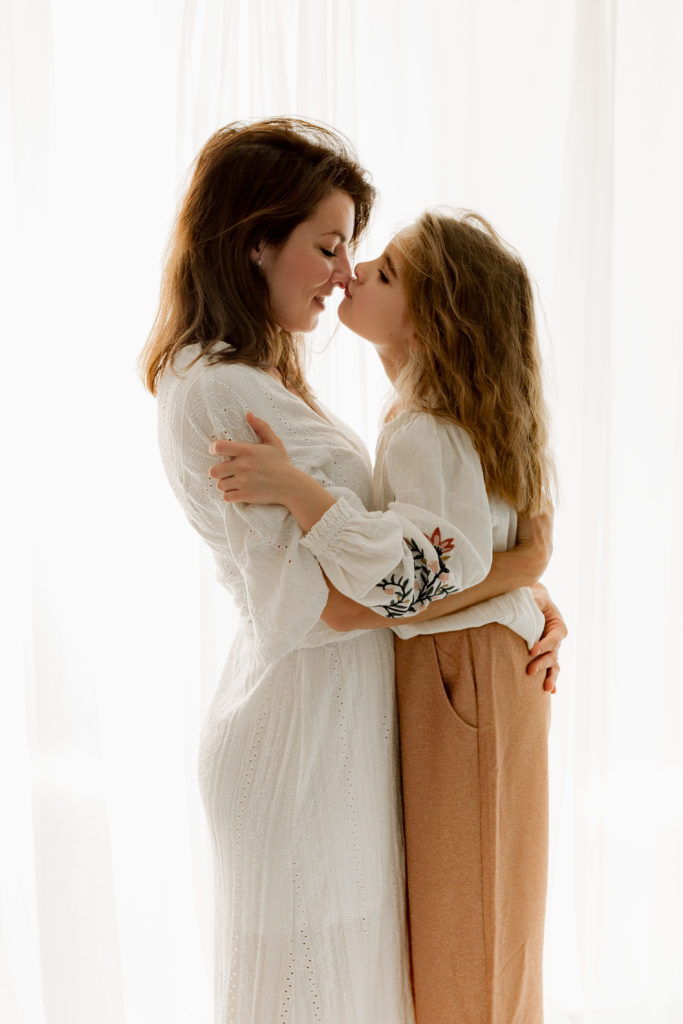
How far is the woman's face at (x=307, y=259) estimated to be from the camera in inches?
49.0

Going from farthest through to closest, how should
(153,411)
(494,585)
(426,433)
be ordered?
(153,411) < (494,585) < (426,433)

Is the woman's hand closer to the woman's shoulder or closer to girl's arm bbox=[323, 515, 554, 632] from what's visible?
girl's arm bbox=[323, 515, 554, 632]

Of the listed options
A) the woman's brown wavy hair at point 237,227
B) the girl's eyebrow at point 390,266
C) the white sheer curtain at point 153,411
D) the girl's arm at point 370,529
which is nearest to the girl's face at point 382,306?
the girl's eyebrow at point 390,266

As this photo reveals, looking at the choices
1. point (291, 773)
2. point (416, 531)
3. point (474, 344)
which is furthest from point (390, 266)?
point (291, 773)

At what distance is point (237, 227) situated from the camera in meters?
1.20

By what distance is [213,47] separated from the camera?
1.61m

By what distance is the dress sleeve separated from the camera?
1.07 m

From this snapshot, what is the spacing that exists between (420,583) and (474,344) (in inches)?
13.7

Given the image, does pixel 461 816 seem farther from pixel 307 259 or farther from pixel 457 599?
pixel 307 259

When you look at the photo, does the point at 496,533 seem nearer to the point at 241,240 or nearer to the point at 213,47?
the point at 241,240

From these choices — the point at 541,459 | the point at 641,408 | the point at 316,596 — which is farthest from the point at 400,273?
the point at 641,408

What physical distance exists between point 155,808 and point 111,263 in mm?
1045

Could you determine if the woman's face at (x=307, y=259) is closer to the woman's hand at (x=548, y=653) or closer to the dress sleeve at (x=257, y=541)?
the dress sleeve at (x=257, y=541)

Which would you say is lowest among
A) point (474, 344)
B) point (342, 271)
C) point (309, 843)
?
point (309, 843)
